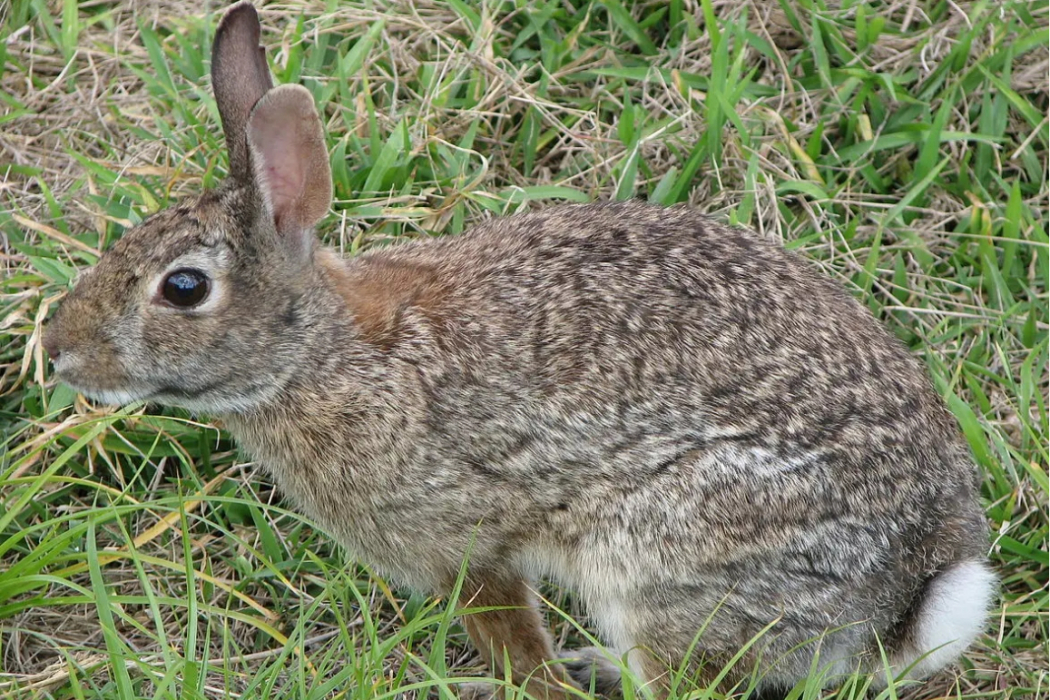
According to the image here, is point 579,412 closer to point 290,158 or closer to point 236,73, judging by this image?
point 290,158

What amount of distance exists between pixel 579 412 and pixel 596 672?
105 cm

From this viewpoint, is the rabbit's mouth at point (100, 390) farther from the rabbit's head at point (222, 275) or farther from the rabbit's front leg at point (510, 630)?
the rabbit's front leg at point (510, 630)

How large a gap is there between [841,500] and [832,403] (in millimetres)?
284

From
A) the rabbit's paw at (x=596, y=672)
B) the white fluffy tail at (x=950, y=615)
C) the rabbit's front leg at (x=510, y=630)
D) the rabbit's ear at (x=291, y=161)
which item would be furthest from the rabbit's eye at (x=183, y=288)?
the white fluffy tail at (x=950, y=615)

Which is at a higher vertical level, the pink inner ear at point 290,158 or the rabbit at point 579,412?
the pink inner ear at point 290,158

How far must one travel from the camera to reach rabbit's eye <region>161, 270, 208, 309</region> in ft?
14.0

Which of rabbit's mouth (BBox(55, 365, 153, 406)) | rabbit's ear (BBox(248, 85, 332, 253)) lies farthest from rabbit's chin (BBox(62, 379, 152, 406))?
rabbit's ear (BBox(248, 85, 332, 253))

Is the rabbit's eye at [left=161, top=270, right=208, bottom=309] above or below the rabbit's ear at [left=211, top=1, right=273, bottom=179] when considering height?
below

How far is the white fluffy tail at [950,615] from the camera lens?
4402 mm

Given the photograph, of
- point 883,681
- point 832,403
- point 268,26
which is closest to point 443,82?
point 268,26

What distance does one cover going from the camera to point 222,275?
171 inches

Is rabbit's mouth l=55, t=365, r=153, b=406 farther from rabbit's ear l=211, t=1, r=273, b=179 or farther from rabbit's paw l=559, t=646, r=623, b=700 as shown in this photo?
rabbit's paw l=559, t=646, r=623, b=700

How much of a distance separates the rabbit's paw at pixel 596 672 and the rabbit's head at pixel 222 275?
4.93 feet

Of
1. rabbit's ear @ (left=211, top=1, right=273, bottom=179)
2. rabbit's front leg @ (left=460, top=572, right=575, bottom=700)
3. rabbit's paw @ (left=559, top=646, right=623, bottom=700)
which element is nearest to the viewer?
rabbit's ear @ (left=211, top=1, right=273, bottom=179)
